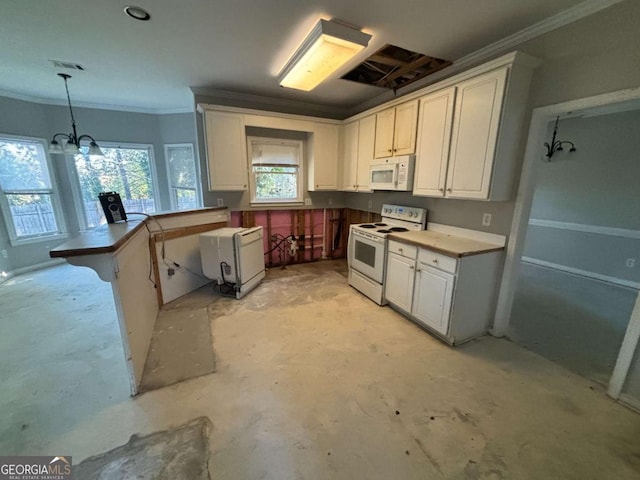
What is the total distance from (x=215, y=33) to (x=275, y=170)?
229 centimetres

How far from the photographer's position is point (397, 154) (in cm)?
322

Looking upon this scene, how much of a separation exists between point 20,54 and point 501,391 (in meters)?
5.75

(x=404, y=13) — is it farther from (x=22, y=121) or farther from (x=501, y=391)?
(x=22, y=121)

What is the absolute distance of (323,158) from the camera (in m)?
4.34

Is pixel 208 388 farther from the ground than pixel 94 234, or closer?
closer

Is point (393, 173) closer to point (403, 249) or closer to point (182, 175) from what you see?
point (403, 249)

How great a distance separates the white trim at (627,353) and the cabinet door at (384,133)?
104 inches

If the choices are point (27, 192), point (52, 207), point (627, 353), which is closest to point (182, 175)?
point (52, 207)

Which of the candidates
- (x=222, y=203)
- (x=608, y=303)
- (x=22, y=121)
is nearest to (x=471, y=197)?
(x=608, y=303)

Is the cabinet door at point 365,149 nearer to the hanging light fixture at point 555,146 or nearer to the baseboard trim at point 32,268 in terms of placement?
the hanging light fixture at point 555,146

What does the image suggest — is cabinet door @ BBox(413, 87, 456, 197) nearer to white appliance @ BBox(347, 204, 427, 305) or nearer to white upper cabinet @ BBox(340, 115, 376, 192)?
white appliance @ BBox(347, 204, 427, 305)

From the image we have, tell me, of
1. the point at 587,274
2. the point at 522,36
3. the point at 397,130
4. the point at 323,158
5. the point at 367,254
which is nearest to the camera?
the point at 522,36

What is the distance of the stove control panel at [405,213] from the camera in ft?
10.7

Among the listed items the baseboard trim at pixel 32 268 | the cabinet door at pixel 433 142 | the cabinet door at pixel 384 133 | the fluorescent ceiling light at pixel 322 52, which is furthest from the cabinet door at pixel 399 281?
the baseboard trim at pixel 32 268
